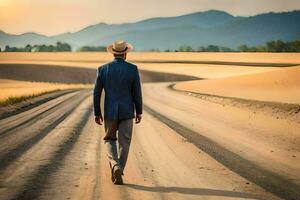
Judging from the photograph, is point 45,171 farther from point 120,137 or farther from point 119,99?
point 119,99

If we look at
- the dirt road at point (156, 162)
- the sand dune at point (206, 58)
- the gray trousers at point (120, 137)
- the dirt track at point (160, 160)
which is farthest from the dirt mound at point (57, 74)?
the gray trousers at point (120, 137)

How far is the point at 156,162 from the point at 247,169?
1668 mm

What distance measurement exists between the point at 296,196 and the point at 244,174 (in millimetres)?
1688

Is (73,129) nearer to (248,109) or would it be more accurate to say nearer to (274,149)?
(274,149)

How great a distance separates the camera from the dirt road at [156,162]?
299 inches

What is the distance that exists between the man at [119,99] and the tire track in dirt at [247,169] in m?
2.10

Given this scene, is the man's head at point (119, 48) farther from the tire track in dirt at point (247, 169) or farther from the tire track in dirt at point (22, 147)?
the tire track in dirt at point (22, 147)

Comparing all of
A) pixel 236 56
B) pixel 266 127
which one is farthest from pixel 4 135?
pixel 236 56

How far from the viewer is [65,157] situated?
34.7ft

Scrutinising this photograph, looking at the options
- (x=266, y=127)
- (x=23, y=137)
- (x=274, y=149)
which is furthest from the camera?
(x=266, y=127)

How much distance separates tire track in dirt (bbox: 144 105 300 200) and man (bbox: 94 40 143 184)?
2.10 meters

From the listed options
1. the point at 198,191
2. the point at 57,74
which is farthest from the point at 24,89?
the point at 198,191

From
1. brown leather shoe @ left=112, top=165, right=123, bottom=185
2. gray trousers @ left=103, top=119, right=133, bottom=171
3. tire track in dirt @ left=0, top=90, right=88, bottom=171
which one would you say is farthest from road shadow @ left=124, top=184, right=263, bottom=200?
tire track in dirt @ left=0, top=90, right=88, bottom=171

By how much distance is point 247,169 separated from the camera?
9492 millimetres
